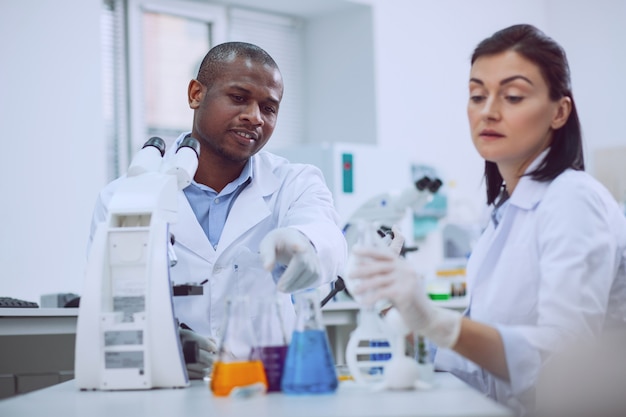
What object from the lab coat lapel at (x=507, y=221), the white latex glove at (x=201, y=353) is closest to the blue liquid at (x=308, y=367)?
the white latex glove at (x=201, y=353)

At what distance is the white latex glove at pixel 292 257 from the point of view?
1539mm

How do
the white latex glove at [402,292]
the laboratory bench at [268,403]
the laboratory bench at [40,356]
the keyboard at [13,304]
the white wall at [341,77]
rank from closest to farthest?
the laboratory bench at [268,403] < the white latex glove at [402,292] < the keyboard at [13,304] < the laboratory bench at [40,356] < the white wall at [341,77]

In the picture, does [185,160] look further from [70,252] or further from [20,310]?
[70,252]

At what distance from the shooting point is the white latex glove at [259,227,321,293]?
1539 mm

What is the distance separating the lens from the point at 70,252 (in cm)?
400

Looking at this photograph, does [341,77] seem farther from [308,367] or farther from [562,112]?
[308,367]

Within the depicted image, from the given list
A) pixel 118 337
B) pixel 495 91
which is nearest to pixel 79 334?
pixel 118 337

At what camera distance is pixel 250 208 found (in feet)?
7.02

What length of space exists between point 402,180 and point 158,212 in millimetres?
3420

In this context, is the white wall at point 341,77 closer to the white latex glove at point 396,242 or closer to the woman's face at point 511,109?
the white latex glove at point 396,242

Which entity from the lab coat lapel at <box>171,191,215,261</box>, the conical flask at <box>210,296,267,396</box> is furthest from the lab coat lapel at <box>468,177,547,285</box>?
the lab coat lapel at <box>171,191,215,261</box>

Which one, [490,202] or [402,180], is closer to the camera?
[490,202]

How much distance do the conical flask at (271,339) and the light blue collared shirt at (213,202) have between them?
79 cm

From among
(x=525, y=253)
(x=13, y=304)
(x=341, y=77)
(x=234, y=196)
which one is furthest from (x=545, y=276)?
(x=341, y=77)
